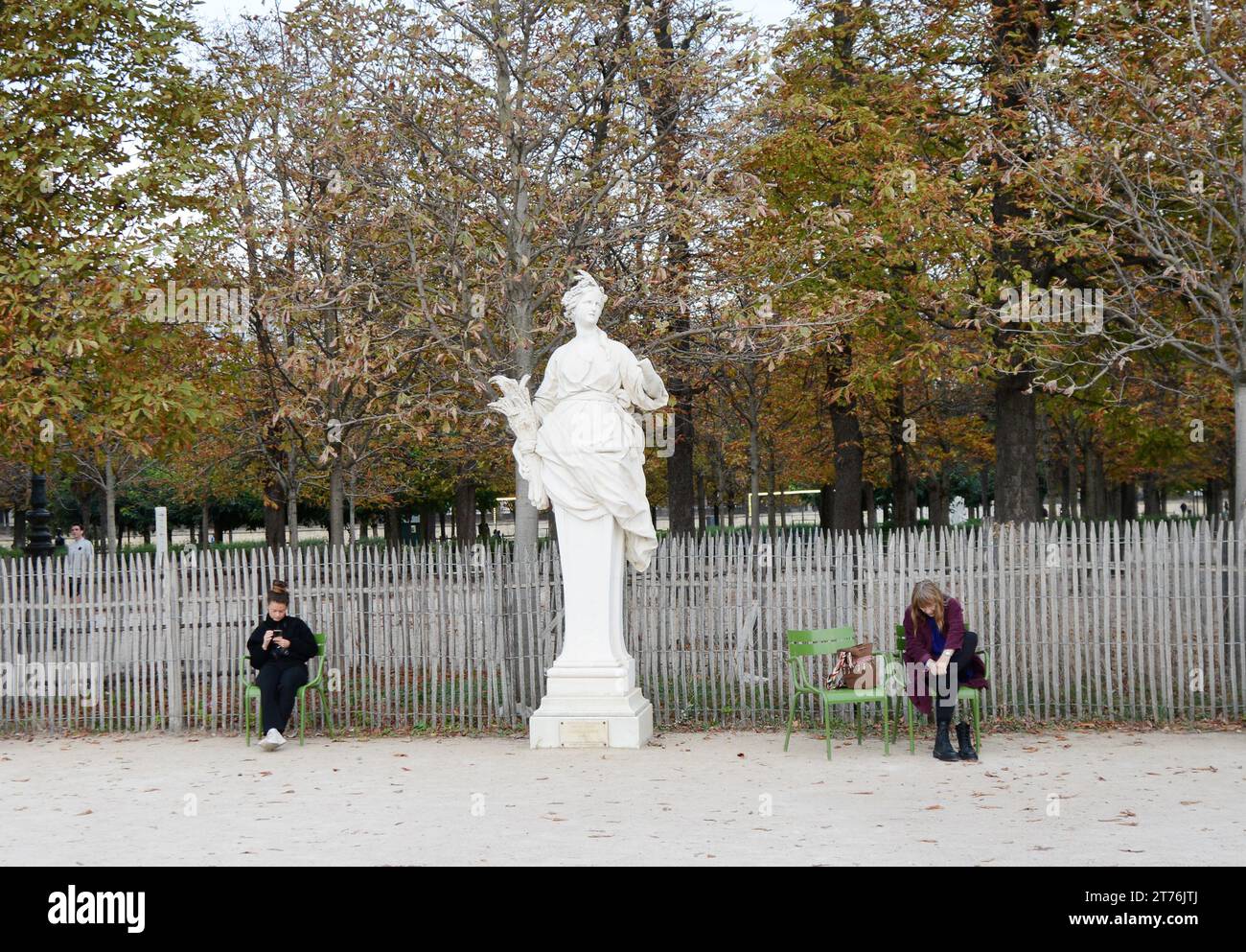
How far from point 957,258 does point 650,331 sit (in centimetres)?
475

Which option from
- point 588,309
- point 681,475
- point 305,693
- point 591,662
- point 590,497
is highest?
point 588,309

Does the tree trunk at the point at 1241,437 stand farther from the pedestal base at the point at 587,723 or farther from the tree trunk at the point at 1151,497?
the tree trunk at the point at 1151,497

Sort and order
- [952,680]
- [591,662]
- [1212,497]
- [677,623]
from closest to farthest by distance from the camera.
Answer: [952,680], [591,662], [677,623], [1212,497]

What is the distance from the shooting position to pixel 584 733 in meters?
11.1

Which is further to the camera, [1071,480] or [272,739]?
[1071,480]

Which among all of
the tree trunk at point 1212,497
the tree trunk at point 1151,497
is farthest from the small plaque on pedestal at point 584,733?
the tree trunk at point 1151,497

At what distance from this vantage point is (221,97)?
1495cm

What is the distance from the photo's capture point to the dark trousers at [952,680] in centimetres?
1035

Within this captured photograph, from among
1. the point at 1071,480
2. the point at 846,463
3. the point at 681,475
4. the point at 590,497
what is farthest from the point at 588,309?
the point at 1071,480

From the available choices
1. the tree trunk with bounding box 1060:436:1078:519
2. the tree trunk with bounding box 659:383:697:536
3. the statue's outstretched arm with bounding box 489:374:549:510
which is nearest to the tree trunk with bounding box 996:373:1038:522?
the tree trunk with bounding box 659:383:697:536

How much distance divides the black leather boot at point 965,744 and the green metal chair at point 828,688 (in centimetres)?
55

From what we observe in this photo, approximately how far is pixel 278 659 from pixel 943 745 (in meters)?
5.56

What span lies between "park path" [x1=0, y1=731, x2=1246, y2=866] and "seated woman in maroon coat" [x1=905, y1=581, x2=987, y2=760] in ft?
1.58

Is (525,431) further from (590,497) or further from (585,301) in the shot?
(585,301)
